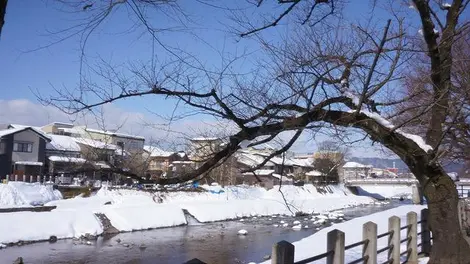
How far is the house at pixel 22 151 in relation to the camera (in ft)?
158

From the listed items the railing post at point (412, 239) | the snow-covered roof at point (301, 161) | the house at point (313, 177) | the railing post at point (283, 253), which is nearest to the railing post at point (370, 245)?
the snow-covered roof at point (301, 161)

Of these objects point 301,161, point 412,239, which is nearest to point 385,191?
point 301,161

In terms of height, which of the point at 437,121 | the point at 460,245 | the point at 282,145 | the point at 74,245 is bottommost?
the point at 74,245

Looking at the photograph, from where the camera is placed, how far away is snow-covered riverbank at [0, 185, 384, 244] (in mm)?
24750

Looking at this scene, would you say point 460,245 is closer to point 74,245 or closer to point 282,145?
point 282,145

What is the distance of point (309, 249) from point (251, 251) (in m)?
6.64

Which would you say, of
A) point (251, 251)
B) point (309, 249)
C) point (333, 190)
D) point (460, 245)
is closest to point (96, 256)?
point (251, 251)

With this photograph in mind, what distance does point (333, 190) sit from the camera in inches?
2413

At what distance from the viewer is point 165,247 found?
73.2 ft

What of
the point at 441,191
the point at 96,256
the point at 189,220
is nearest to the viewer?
the point at 441,191

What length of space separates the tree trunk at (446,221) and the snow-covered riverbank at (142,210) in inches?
273

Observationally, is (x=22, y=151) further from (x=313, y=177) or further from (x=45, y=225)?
(x=313, y=177)

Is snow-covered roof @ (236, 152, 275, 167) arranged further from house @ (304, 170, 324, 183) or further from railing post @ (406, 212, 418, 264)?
house @ (304, 170, 324, 183)

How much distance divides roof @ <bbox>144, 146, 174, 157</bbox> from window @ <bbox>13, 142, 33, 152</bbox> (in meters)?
47.3
